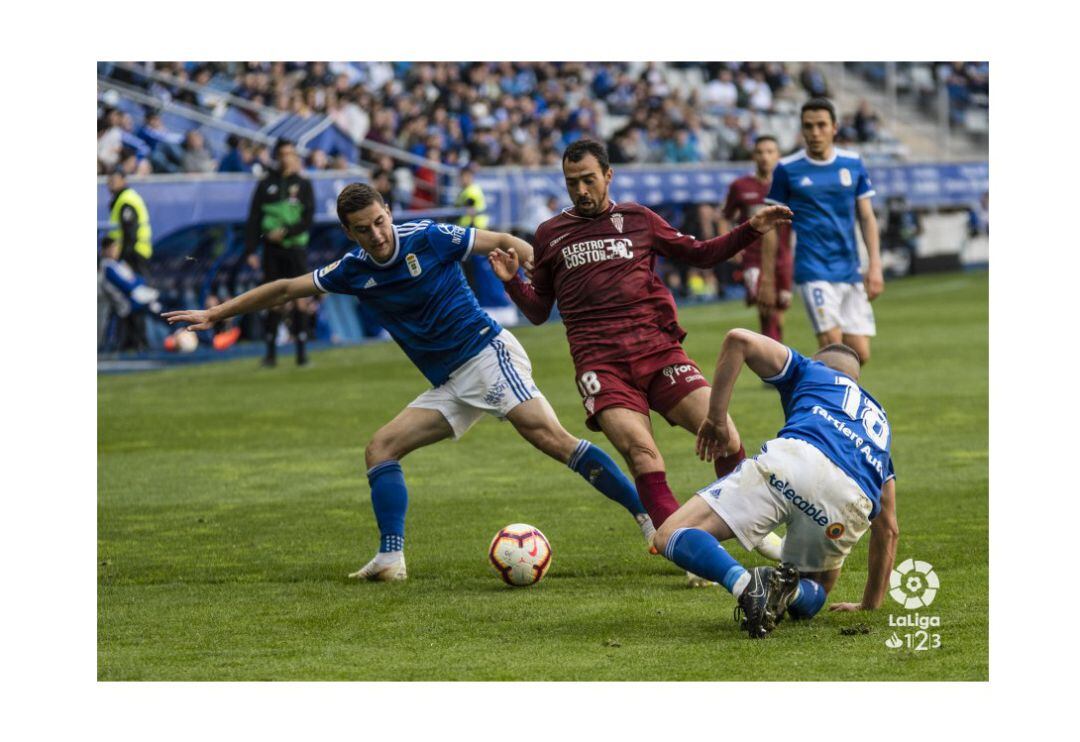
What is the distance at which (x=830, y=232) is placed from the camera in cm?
1119

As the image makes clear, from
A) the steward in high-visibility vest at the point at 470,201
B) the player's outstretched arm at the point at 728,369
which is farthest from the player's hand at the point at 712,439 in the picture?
the steward in high-visibility vest at the point at 470,201

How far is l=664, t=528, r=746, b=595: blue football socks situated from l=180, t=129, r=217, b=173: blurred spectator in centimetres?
1501

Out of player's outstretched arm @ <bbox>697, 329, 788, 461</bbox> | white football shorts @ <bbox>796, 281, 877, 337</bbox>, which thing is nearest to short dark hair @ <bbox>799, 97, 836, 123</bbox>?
white football shorts @ <bbox>796, 281, 877, 337</bbox>

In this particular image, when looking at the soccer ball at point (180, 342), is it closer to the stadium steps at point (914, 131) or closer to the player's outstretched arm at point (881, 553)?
the player's outstretched arm at point (881, 553)

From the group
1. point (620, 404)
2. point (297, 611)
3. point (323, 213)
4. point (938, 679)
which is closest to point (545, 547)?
point (620, 404)

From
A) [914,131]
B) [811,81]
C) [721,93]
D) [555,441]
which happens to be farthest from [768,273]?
[914,131]

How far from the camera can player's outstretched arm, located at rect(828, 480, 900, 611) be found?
6383 mm

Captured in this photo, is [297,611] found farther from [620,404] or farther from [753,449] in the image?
[753,449]

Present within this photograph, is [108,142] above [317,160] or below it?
above

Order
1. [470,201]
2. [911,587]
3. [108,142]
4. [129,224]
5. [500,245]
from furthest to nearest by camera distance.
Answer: [470,201] → [108,142] → [129,224] → [500,245] → [911,587]

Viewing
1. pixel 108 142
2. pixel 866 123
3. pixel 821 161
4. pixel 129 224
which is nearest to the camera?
pixel 821 161

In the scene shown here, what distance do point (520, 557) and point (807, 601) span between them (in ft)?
4.94

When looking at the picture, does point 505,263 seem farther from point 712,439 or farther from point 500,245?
point 712,439

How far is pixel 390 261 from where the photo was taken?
7645mm
